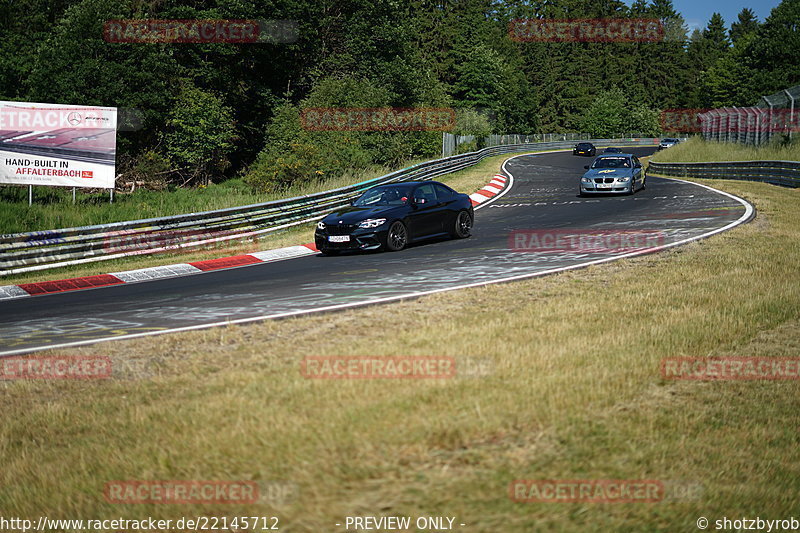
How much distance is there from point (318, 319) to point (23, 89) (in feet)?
174

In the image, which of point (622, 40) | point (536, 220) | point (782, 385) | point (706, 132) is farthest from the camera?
point (622, 40)

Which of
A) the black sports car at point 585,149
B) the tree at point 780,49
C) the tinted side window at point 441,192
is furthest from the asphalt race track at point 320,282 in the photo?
the tree at point 780,49

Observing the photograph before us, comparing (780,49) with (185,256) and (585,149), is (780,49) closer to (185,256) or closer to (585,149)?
(585,149)

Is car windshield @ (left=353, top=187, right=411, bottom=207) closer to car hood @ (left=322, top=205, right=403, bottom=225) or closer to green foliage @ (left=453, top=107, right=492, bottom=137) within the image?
car hood @ (left=322, top=205, right=403, bottom=225)

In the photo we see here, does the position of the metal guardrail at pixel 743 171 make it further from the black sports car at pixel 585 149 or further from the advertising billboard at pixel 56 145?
the advertising billboard at pixel 56 145

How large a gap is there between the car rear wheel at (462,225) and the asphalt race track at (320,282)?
30 centimetres

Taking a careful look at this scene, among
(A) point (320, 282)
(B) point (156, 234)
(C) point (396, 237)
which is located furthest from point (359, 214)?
(B) point (156, 234)

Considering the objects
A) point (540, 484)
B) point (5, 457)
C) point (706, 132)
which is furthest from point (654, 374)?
point (706, 132)

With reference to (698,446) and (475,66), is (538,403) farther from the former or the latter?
(475,66)

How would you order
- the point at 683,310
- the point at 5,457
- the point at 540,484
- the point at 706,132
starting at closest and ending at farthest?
the point at 540,484 < the point at 5,457 < the point at 683,310 < the point at 706,132

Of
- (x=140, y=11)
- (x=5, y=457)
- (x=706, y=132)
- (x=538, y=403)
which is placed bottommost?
(x=5, y=457)

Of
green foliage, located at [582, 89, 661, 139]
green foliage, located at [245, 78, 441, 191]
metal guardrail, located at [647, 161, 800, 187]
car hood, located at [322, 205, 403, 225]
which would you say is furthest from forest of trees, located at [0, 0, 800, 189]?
green foliage, located at [582, 89, 661, 139]

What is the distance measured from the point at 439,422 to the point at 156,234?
14.5 meters

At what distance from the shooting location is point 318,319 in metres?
9.15
